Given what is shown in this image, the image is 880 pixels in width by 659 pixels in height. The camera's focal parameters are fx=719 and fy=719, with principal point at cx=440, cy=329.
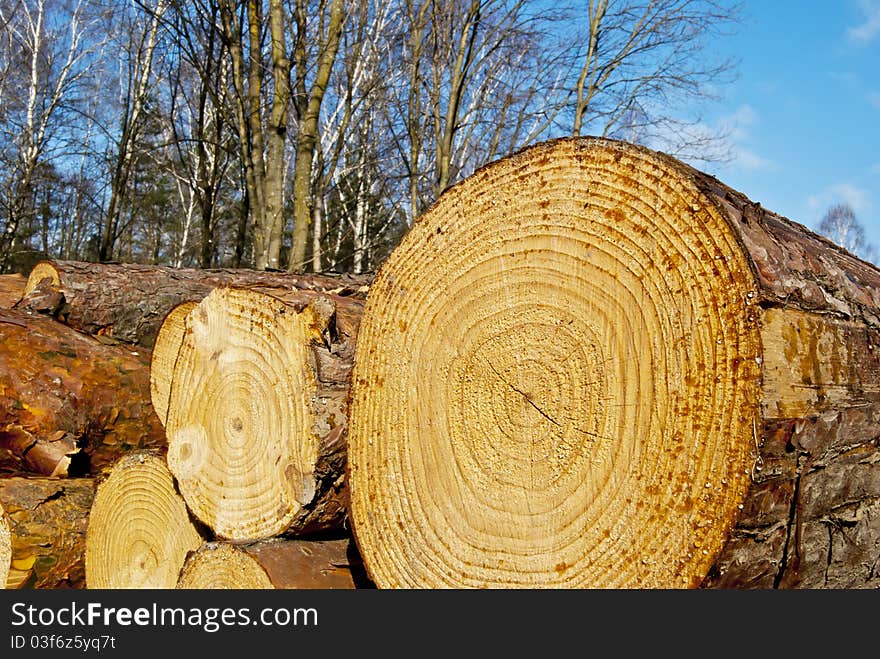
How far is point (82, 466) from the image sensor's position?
3.21 metres

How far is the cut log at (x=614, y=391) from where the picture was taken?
1408 mm

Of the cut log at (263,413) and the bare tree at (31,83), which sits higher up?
the bare tree at (31,83)

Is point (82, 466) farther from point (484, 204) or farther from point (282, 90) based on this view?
point (282, 90)

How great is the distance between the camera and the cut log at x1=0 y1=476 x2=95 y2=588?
9.01 ft

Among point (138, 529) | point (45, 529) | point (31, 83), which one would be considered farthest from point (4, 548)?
point (31, 83)

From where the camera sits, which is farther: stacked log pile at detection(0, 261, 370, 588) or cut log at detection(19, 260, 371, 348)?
cut log at detection(19, 260, 371, 348)

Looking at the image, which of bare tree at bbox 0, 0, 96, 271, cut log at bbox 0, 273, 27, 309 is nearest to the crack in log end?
cut log at bbox 0, 273, 27, 309

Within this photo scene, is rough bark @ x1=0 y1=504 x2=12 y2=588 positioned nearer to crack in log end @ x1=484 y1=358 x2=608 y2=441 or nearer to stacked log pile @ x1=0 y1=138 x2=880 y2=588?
stacked log pile @ x1=0 y1=138 x2=880 y2=588

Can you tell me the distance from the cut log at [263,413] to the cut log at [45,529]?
28.3 inches

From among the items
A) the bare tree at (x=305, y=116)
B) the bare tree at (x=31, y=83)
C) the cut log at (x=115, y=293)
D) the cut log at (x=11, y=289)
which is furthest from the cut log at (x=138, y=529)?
the bare tree at (x=31, y=83)

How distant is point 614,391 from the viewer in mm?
1549

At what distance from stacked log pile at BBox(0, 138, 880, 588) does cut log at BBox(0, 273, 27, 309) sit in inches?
90.6

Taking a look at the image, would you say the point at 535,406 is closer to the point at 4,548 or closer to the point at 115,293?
the point at 4,548

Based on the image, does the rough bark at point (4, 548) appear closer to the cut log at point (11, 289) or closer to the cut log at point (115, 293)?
the cut log at point (115, 293)
